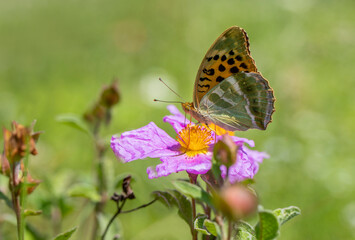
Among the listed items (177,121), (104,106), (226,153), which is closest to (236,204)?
(226,153)

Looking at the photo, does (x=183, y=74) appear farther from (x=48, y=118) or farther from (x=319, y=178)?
(x=319, y=178)

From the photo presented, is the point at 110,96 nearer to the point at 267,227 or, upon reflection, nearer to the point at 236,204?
the point at 267,227

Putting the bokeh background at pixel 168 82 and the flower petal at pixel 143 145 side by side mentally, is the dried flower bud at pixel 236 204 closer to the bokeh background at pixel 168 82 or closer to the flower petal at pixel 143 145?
the flower petal at pixel 143 145

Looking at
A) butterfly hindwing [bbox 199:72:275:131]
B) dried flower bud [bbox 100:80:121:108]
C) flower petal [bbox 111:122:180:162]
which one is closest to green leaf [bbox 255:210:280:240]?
flower petal [bbox 111:122:180:162]

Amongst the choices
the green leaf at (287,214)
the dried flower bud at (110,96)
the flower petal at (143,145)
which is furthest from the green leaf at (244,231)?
the dried flower bud at (110,96)

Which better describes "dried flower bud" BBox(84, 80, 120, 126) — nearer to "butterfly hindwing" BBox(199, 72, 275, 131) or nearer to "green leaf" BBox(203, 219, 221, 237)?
"butterfly hindwing" BBox(199, 72, 275, 131)

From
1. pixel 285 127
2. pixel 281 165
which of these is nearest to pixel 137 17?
pixel 285 127
